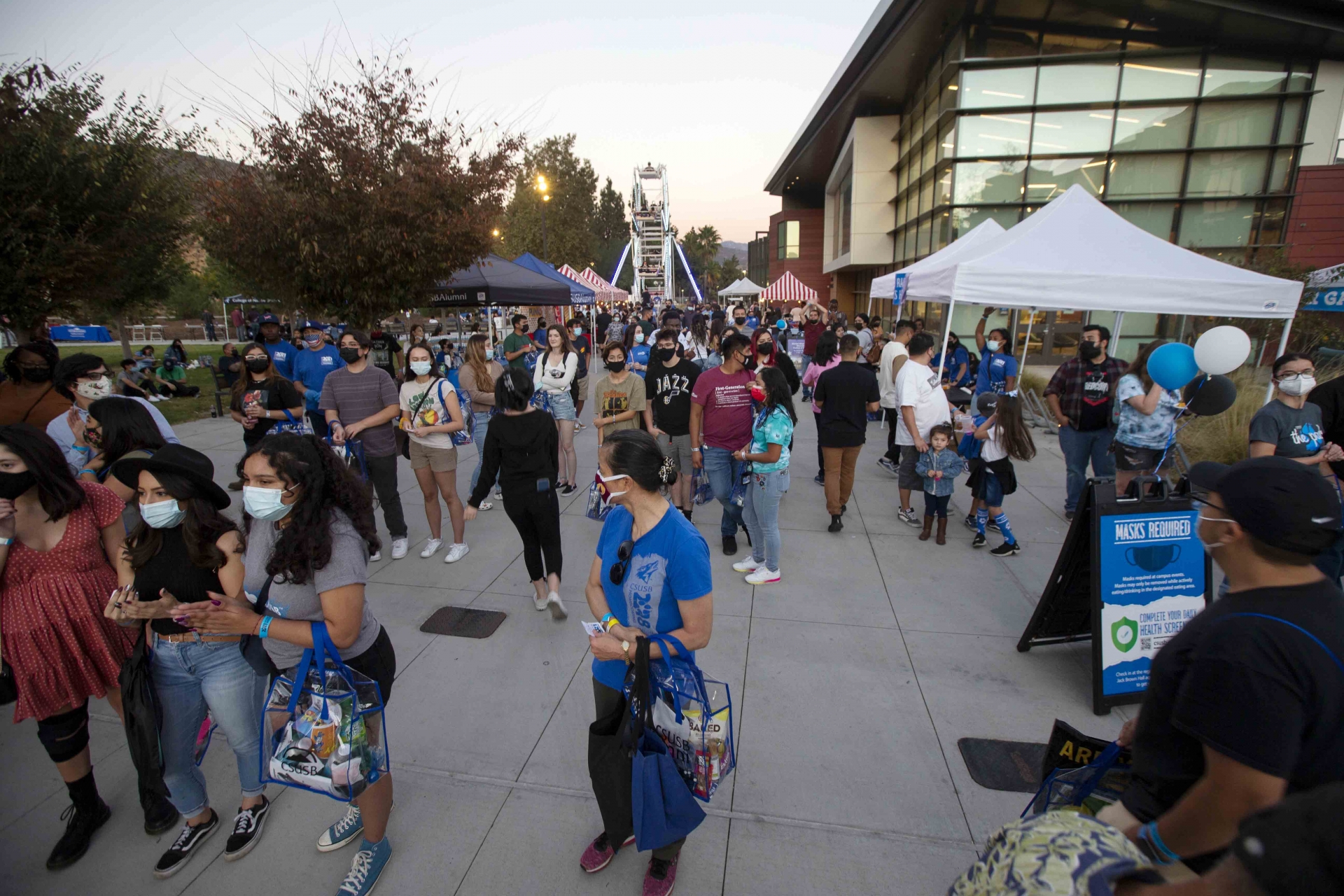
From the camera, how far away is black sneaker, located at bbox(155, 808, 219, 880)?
8.18ft

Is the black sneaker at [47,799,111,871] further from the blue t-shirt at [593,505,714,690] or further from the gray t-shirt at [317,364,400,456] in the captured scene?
the gray t-shirt at [317,364,400,456]

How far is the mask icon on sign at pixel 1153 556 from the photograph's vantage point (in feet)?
11.1

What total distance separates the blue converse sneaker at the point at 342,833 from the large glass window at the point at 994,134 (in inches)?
787

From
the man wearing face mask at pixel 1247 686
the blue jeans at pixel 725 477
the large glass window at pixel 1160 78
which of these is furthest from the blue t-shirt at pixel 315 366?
the large glass window at pixel 1160 78

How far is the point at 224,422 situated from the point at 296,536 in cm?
1177

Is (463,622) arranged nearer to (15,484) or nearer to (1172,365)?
(15,484)

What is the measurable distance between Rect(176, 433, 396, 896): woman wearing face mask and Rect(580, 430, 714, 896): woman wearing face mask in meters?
0.87

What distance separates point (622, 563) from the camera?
225 centimetres

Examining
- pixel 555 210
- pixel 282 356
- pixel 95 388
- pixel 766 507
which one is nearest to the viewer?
pixel 95 388

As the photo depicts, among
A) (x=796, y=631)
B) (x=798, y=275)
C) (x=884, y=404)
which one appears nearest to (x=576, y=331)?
(x=884, y=404)

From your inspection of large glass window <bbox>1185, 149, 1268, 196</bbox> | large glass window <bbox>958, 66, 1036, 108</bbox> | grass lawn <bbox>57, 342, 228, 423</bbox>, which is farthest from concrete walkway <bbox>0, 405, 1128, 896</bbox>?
large glass window <bbox>1185, 149, 1268, 196</bbox>

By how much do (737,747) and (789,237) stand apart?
141ft

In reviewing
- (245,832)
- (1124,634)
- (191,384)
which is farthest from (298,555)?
(191,384)

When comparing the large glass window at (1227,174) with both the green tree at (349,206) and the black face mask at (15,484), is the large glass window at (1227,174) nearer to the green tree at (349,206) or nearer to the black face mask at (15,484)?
the green tree at (349,206)
